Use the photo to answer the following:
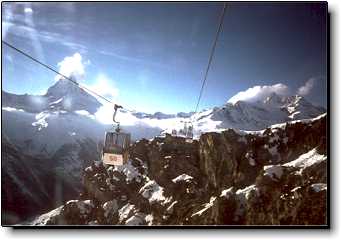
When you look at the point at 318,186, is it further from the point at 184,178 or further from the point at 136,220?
the point at 136,220

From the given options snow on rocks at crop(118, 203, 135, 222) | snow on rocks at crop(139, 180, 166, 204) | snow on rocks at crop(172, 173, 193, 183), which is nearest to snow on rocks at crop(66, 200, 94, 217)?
snow on rocks at crop(118, 203, 135, 222)

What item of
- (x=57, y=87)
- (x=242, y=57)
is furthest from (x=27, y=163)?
(x=242, y=57)

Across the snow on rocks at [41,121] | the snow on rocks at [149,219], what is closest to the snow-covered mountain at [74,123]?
the snow on rocks at [41,121]

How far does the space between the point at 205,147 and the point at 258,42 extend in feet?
4.05

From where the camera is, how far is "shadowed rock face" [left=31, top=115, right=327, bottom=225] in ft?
13.1

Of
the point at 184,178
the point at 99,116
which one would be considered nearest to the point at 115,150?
the point at 99,116

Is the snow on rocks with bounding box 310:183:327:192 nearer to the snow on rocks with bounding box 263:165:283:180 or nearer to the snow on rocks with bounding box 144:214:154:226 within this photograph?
the snow on rocks with bounding box 263:165:283:180

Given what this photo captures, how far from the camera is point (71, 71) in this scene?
4230 mm

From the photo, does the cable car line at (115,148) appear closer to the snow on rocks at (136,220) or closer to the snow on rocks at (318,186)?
the snow on rocks at (136,220)

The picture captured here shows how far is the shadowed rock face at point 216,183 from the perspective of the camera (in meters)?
4.00

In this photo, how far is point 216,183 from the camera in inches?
178

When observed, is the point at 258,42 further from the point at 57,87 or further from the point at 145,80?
the point at 57,87

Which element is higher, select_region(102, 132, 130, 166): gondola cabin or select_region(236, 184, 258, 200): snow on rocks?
select_region(102, 132, 130, 166): gondola cabin

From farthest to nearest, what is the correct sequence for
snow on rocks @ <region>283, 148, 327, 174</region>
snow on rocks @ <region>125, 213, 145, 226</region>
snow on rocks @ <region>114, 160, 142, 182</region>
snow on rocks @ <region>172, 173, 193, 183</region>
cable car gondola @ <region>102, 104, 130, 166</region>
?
1. snow on rocks @ <region>172, 173, 193, 183</region>
2. snow on rocks @ <region>114, 160, 142, 182</region>
3. snow on rocks @ <region>125, 213, 145, 226</region>
4. snow on rocks @ <region>283, 148, 327, 174</region>
5. cable car gondola @ <region>102, 104, 130, 166</region>
